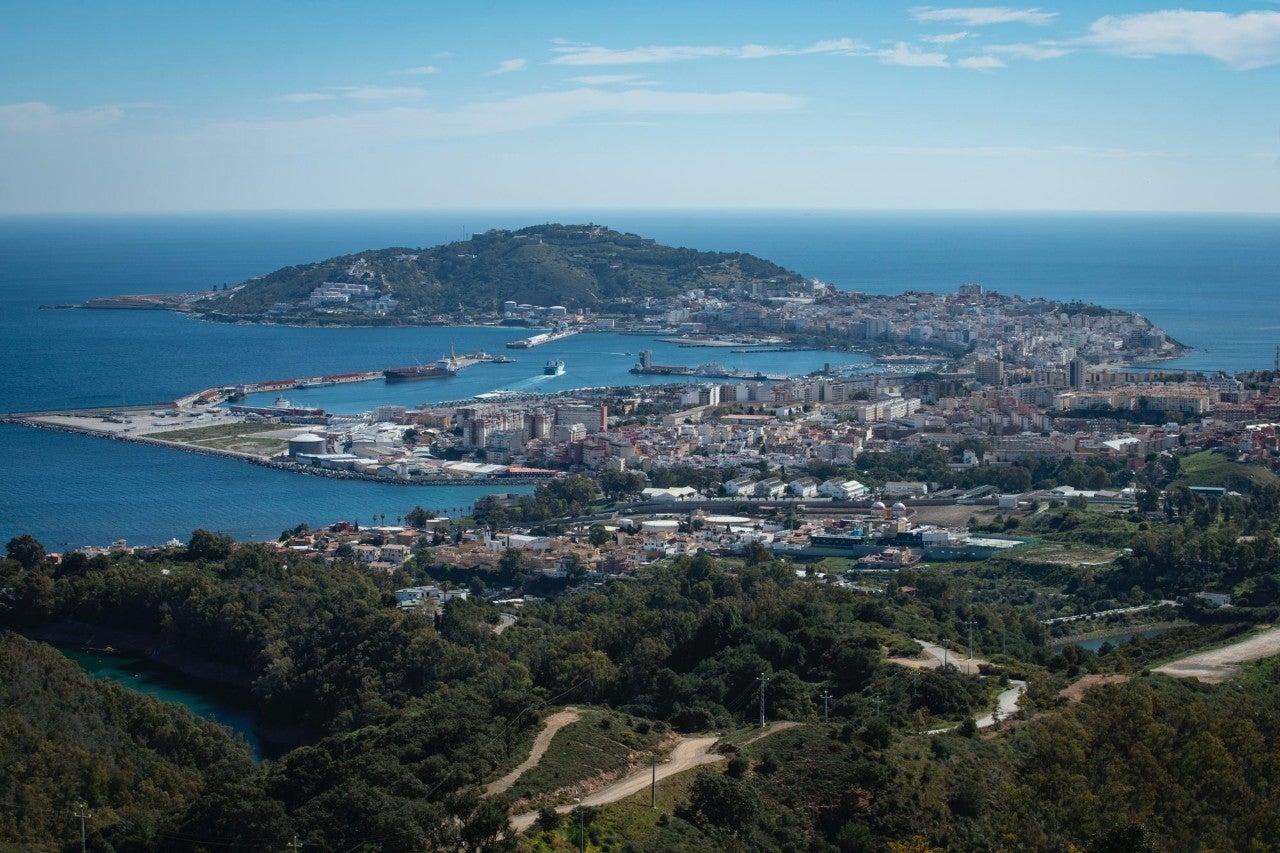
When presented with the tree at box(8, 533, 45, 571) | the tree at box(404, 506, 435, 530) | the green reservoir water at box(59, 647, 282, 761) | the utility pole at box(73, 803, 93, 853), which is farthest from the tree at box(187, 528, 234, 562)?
the utility pole at box(73, 803, 93, 853)

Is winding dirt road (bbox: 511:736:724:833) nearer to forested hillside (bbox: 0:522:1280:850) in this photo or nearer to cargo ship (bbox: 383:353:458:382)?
forested hillside (bbox: 0:522:1280:850)

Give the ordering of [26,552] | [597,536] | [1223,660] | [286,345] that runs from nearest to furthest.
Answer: [1223,660] → [26,552] → [597,536] → [286,345]

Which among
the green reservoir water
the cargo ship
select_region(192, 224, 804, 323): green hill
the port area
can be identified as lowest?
the green reservoir water

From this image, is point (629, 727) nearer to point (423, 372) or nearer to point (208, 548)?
point (208, 548)

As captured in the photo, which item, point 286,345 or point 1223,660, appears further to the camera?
point 286,345

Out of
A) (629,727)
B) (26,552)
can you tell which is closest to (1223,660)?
(629,727)

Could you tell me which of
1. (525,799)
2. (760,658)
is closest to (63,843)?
(525,799)

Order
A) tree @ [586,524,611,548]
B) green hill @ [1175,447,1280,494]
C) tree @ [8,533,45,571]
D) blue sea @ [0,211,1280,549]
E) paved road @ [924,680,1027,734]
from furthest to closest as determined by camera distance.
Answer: blue sea @ [0,211,1280,549] → green hill @ [1175,447,1280,494] → tree @ [586,524,611,548] → tree @ [8,533,45,571] → paved road @ [924,680,1027,734]


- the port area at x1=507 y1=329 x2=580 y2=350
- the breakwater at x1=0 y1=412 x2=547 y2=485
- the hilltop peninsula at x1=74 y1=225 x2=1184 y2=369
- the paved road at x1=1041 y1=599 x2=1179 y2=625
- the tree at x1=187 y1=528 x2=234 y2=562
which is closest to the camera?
the paved road at x1=1041 y1=599 x2=1179 y2=625
